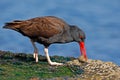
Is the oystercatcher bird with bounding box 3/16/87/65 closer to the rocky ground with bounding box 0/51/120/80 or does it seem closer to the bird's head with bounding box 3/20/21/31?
the bird's head with bounding box 3/20/21/31

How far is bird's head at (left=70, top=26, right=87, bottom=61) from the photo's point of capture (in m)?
23.4

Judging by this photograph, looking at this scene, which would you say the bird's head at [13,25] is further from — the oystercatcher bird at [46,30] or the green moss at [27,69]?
the green moss at [27,69]

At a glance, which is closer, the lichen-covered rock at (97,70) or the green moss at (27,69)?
the green moss at (27,69)

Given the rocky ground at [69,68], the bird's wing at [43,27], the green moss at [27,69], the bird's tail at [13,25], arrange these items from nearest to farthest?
1. the green moss at [27,69]
2. the rocky ground at [69,68]
3. the bird's wing at [43,27]
4. the bird's tail at [13,25]

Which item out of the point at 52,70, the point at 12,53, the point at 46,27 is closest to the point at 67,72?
the point at 52,70

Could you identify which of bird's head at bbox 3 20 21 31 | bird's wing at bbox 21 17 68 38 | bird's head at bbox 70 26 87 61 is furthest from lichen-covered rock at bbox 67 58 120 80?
bird's head at bbox 3 20 21 31

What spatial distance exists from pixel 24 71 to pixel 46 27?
7.42ft

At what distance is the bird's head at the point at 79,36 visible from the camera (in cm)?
2336

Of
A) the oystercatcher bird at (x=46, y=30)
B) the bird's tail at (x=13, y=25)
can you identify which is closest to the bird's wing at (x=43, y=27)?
the oystercatcher bird at (x=46, y=30)

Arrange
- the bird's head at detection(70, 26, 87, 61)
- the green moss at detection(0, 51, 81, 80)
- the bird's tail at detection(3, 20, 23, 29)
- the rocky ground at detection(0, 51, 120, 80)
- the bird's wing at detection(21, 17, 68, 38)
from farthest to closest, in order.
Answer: the bird's head at detection(70, 26, 87, 61), the bird's tail at detection(3, 20, 23, 29), the bird's wing at detection(21, 17, 68, 38), the rocky ground at detection(0, 51, 120, 80), the green moss at detection(0, 51, 81, 80)

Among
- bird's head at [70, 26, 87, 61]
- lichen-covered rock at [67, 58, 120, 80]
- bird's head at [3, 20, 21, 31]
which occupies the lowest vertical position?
lichen-covered rock at [67, 58, 120, 80]

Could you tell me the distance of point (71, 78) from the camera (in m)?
20.3

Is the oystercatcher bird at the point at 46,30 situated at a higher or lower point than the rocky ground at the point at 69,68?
higher

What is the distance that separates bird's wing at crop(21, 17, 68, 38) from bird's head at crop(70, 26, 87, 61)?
1.87 feet
